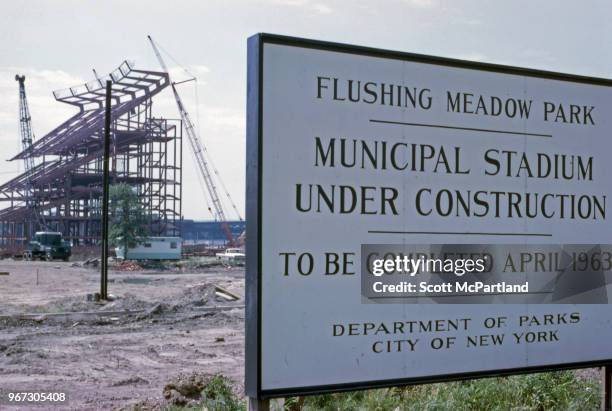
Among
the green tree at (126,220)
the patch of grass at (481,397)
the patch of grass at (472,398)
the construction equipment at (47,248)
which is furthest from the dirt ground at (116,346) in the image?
the construction equipment at (47,248)

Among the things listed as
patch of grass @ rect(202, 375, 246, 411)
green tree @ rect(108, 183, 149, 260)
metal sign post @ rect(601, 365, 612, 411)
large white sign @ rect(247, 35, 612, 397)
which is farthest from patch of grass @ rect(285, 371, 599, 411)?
green tree @ rect(108, 183, 149, 260)

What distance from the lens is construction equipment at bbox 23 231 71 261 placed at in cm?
5934

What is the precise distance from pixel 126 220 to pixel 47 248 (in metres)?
6.73

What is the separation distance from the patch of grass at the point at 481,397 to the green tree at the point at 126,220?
5352cm

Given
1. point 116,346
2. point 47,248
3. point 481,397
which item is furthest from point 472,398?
point 47,248

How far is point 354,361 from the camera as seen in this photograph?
512cm

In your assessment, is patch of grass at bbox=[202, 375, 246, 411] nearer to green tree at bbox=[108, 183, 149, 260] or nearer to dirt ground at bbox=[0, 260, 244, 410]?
dirt ground at bbox=[0, 260, 244, 410]

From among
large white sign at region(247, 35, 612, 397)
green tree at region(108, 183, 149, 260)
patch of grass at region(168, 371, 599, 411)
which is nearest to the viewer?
large white sign at region(247, 35, 612, 397)

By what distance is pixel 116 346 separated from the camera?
620 inches

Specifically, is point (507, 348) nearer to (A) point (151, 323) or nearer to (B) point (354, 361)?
(B) point (354, 361)

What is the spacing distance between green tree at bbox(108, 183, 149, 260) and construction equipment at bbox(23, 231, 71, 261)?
4048 millimetres

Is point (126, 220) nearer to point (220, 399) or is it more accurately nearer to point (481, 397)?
point (220, 399)

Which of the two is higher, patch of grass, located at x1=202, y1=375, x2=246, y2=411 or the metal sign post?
the metal sign post

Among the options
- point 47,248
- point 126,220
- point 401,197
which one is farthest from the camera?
point 47,248
